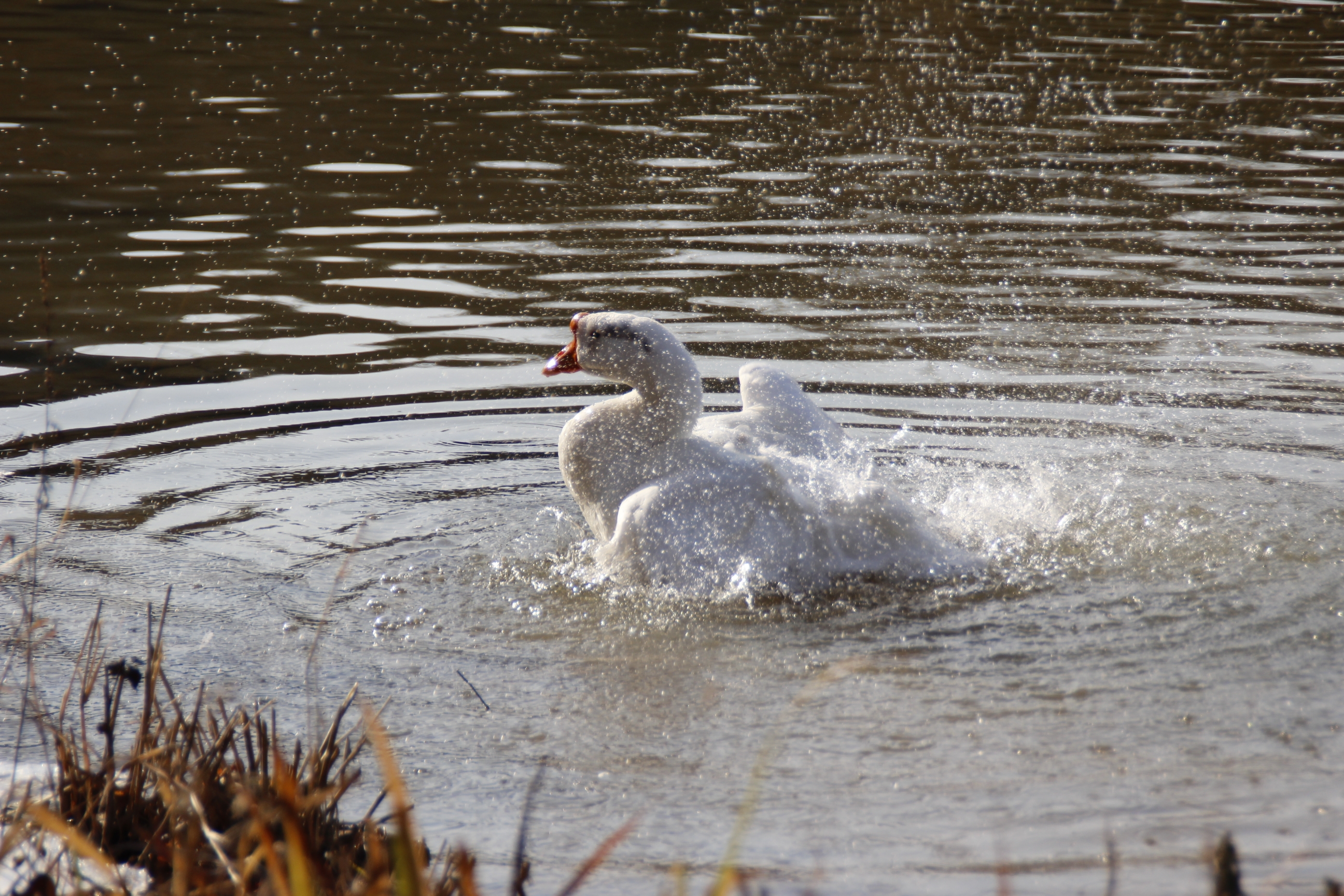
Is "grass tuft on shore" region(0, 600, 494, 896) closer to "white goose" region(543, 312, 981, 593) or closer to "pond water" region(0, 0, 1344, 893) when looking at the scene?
"pond water" region(0, 0, 1344, 893)

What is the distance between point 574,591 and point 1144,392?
360 centimetres

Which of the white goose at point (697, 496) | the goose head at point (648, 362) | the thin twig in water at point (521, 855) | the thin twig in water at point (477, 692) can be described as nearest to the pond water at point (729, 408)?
the thin twig in water at point (477, 692)

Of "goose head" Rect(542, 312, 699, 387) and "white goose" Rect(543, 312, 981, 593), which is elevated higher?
"goose head" Rect(542, 312, 699, 387)

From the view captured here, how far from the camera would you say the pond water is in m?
3.64

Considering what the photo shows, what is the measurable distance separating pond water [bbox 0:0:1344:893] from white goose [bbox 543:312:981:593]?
0.16 metres

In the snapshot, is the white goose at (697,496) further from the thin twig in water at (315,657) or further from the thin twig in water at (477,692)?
the thin twig in water at (315,657)

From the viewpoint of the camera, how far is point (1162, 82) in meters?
16.1

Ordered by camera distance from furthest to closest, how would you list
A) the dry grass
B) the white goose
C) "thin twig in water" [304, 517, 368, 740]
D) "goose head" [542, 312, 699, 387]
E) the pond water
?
"goose head" [542, 312, 699, 387] → the white goose → the pond water → "thin twig in water" [304, 517, 368, 740] → the dry grass

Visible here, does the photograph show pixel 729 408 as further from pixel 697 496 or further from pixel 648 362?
pixel 697 496

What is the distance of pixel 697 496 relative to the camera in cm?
491

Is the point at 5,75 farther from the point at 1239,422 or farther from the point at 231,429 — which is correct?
the point at 1239,422

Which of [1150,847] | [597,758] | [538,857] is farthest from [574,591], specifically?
[1150,847]

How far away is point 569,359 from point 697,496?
0.81 m

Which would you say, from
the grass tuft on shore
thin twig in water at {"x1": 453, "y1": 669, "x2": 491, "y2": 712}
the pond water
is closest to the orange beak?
the pond water
